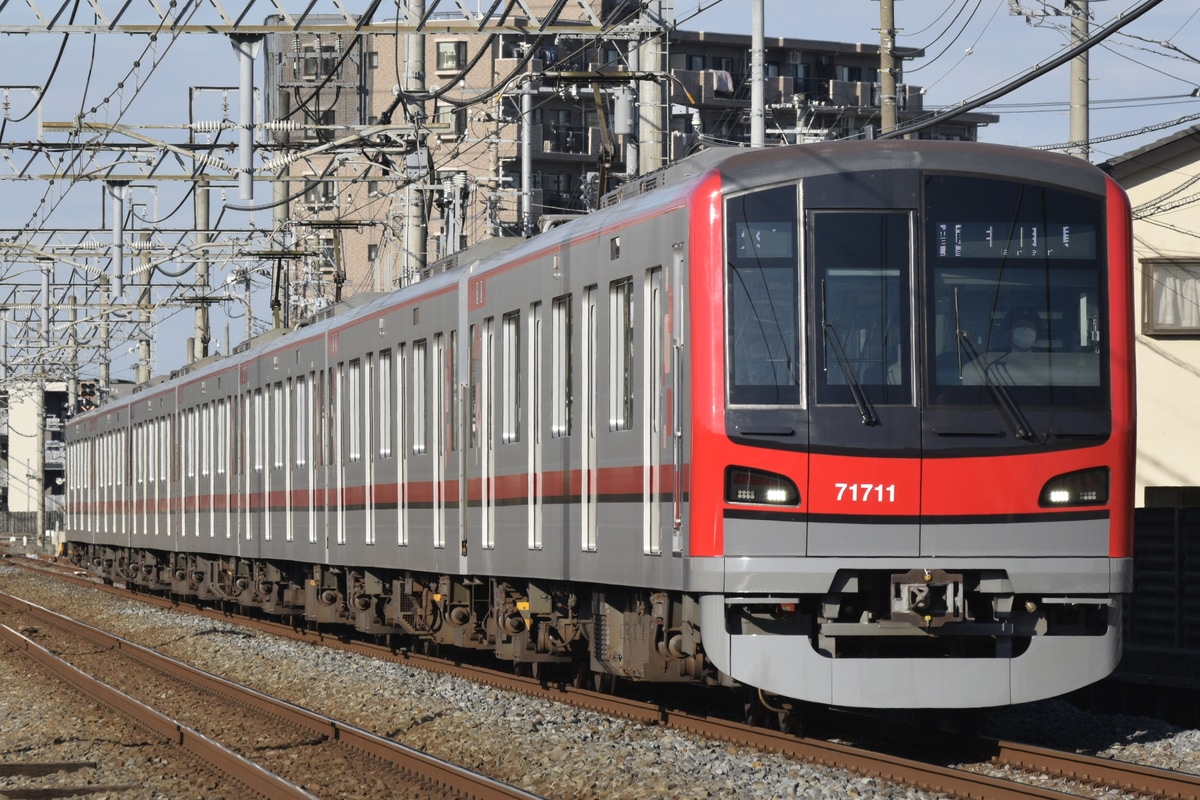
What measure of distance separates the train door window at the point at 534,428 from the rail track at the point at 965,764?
1229 mm

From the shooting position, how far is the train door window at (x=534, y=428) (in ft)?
40.3

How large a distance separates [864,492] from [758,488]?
50 centimetres

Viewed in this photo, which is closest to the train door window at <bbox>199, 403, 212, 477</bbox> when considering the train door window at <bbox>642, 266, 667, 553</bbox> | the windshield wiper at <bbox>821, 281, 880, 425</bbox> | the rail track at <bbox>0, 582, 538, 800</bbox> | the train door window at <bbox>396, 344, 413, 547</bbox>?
the rail track at <bbox>0, 582, 538, 800</bbox>

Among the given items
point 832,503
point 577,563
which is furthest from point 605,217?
point 832,503

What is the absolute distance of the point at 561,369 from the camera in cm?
1184

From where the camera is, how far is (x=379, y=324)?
54.5 feet

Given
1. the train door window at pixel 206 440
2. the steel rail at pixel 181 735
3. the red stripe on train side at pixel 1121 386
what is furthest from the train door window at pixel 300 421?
the red stripe on train side at pixel 1121 386

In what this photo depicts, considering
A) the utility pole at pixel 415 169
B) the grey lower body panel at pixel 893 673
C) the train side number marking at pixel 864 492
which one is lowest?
the grey lower body panel at pixel 893 673

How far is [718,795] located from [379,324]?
28.1 feet

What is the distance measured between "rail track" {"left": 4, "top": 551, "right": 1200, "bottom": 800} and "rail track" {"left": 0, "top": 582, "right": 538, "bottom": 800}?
171 cm

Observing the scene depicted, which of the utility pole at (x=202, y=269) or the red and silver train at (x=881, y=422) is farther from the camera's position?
the utility pole at (x=202, y=269)

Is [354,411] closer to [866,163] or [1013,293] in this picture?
[866,163]

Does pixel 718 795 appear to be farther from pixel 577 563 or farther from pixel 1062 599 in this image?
pixel 577 563

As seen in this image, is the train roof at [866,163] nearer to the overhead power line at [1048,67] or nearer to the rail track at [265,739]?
the overhead power line at [1048,67]
